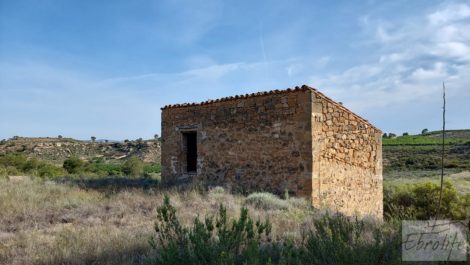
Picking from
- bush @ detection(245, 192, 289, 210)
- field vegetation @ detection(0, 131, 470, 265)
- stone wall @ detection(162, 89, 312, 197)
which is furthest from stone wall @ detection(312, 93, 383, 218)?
bush @ detection(245, 192, 289, 210)

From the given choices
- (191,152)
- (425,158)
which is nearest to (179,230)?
(191,152)

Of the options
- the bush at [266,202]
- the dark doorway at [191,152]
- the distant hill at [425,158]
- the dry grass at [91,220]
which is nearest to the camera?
the dry grass at [91,220]

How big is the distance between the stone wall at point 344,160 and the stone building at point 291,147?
0.02 metres

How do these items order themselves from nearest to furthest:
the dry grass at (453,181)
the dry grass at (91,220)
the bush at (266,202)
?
1. the dry grass at (91,220)
2. the bush at (266,202)
3. the dry grass at (453,181)

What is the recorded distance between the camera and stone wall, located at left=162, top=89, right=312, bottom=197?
914 centimetres

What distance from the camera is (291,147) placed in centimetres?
930

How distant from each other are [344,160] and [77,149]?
33.7 meters

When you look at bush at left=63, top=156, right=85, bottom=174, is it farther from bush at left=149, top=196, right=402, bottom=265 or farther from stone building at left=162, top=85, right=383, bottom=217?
bush at left=149, top=196, right=402, bottom=265

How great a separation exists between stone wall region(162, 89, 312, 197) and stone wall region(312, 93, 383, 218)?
35 cm

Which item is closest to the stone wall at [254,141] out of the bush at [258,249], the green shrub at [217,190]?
the green shrub at [217,190]

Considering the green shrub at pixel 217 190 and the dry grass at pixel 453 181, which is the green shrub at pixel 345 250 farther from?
the dry grass at pixel 453 181

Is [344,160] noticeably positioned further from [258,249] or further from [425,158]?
[425,158]

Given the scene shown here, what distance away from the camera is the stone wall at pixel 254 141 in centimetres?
914

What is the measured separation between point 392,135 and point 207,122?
5342 cm
